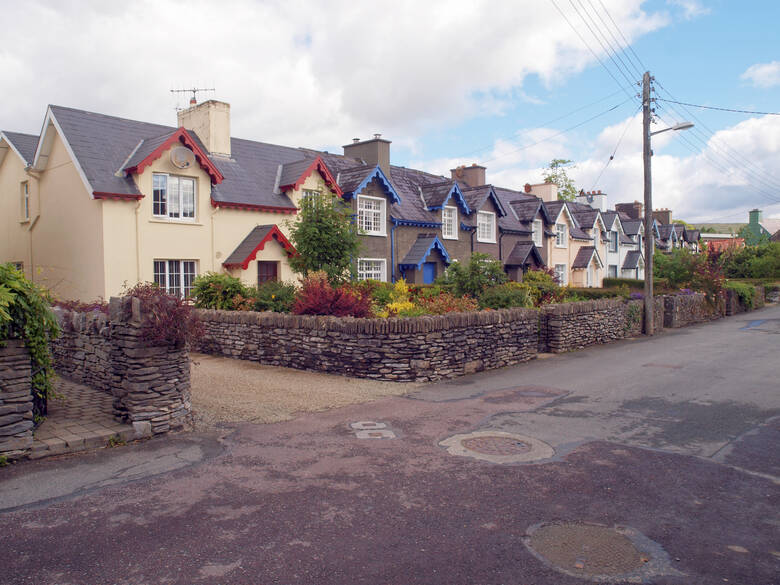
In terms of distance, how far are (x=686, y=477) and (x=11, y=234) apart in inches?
1058

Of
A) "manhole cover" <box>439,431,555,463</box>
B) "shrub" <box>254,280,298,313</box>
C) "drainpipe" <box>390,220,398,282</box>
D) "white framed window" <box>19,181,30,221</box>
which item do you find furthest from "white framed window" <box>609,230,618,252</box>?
"manhole cover" <box>439,431,555,463</box>

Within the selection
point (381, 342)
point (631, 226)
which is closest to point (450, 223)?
point (381, 342)

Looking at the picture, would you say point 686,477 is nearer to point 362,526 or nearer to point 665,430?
point 665,430

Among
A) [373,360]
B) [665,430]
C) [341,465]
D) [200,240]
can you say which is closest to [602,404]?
[665,430]

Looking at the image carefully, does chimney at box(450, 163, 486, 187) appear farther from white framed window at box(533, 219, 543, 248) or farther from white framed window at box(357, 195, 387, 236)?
white framed window at box(357, 195, 387, 236)

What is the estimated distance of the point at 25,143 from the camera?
76.5 ft

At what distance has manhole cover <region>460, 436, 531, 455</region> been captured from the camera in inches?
295

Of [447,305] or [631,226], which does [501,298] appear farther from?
[631,226]

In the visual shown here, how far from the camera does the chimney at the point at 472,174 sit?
39656 millimetres

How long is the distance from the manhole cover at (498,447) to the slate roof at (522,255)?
28.5 metres

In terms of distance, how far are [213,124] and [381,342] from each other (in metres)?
16.1

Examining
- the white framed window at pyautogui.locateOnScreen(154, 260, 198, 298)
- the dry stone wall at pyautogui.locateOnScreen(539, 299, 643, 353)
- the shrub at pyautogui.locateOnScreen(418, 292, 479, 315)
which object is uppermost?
the white framed window at pyautogui.locateOnScreen(154, 260, 198, 298)

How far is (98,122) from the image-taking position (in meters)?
21.0

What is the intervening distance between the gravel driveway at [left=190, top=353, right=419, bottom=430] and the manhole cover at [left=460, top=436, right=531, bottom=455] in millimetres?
3050
